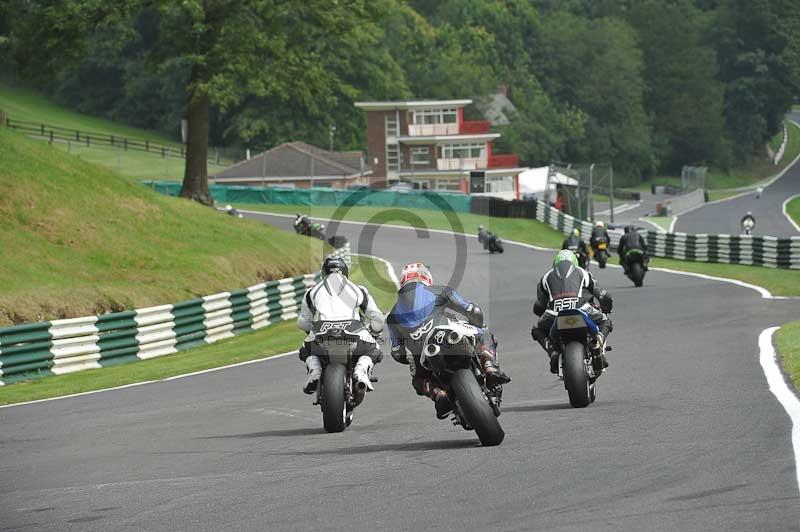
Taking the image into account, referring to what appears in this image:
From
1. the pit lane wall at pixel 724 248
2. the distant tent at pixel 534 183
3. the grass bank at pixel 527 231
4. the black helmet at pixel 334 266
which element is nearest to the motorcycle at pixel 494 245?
the pit lane wall at pixel 724 248

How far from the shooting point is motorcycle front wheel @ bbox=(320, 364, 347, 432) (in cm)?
1196

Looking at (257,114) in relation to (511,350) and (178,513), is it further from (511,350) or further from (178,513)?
(178,513)

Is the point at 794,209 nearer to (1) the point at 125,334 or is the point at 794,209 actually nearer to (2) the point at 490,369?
(1) the point at 125,334

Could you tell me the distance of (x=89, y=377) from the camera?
2028 centimetres

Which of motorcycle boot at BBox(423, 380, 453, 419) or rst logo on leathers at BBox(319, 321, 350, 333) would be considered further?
rst logo on leathers at BBox(319, 321, 350, 333)

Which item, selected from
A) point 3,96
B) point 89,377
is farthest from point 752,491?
point 3,96

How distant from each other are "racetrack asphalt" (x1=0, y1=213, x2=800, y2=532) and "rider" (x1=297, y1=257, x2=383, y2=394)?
570 mm

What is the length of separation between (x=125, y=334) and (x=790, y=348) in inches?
429

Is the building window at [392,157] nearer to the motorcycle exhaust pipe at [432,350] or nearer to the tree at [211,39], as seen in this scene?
the tree at [211,39]

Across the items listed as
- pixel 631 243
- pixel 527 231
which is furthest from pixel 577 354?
pixel 527 231

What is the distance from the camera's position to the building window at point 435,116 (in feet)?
342

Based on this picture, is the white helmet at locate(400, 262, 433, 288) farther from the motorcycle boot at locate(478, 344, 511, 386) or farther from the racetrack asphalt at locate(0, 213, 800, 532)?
the racetrack asphalt at locate(0, 213, 800, 532)

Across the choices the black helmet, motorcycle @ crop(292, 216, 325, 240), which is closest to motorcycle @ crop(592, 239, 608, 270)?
motorcycle @ crop(292, 216, 325, 240)

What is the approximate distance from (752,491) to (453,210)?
6646 centimetres
